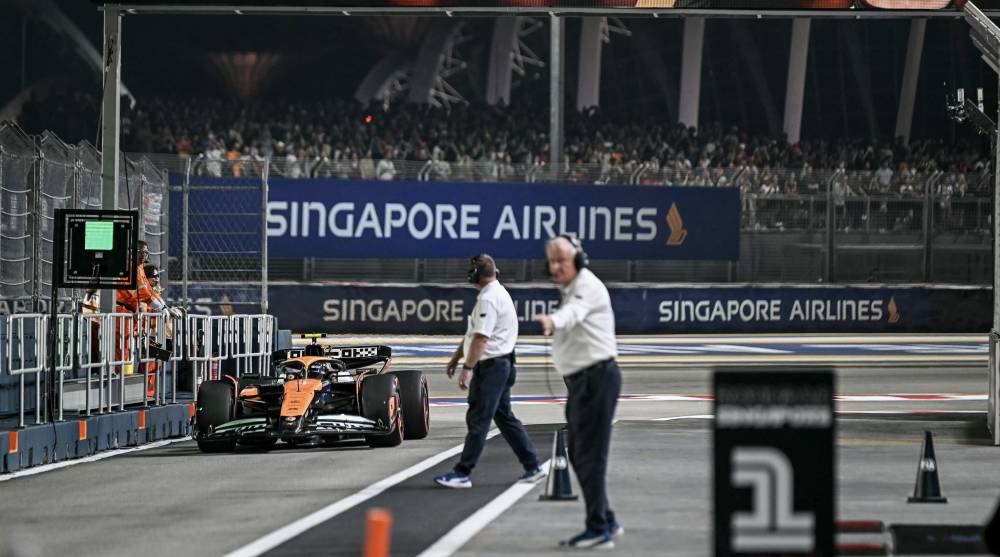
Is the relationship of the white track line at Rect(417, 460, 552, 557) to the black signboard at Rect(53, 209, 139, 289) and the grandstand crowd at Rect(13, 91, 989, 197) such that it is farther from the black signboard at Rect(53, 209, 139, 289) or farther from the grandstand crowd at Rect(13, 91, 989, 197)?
the grandstand crowd at Rect(13, 91, 989, 197)

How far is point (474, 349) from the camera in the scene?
13180 mm

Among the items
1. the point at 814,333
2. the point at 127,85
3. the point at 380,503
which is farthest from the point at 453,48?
the point at 380,503

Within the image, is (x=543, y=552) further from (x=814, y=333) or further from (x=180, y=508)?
(x=814, y=333)

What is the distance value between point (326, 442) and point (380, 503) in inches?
216

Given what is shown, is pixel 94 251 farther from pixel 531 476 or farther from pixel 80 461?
pixel 531 476

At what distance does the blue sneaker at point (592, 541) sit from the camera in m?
10.0

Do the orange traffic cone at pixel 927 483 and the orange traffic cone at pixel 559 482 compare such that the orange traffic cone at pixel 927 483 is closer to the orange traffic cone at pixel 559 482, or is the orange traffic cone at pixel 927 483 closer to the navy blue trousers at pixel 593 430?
the orange traffic cone at pixel 559 482

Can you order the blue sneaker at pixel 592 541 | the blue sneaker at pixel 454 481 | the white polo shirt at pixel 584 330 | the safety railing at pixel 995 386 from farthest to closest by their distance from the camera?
1. the safety railing at pixel 995 386
2. the blue sneaker at pixel 454 481
3. the white polo shirt at pixel 584 330
4. the blue sneaker at pixel 592 541

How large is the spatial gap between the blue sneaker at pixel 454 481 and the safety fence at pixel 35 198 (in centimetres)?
603

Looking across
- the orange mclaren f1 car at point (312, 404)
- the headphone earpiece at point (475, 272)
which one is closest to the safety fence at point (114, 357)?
the orange mclaren f1 car at point (312, 404)

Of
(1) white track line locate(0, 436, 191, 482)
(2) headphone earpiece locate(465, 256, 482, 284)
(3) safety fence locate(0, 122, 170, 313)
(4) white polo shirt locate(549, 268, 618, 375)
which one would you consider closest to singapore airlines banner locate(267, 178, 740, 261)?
(3) safety fence locate(0, 122, 170, 313)

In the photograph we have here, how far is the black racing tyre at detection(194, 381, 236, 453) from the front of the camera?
54.1 feet

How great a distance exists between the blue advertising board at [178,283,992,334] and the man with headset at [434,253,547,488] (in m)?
19.6

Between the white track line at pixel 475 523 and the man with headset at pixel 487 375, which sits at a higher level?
the man with headset at pixel 487 375
